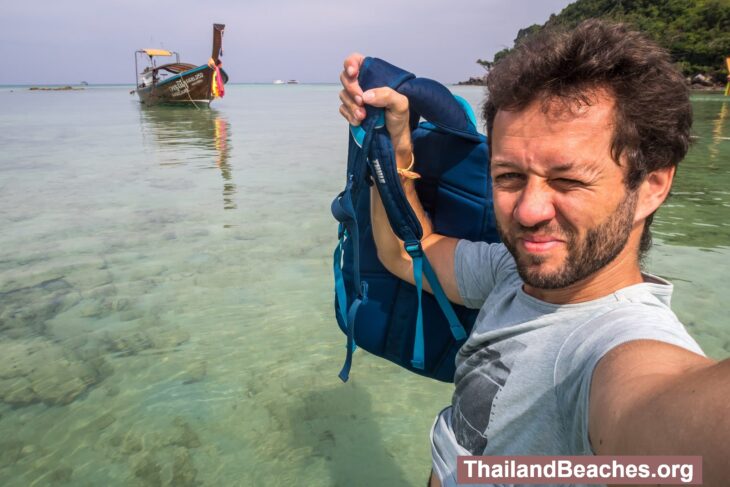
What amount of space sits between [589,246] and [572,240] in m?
0.04

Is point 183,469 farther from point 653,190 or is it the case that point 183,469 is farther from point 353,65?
point 653,190

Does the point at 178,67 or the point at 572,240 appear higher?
the point at 178,67

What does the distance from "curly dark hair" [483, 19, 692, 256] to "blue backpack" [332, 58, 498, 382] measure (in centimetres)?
47

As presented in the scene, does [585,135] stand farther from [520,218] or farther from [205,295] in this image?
[205,295]

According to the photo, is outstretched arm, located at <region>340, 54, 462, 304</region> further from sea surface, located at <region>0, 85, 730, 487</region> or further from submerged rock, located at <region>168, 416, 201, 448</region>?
submerged rock, located at <region>168, 416, 201, 448</region>

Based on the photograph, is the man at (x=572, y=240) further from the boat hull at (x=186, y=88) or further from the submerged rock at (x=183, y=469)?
the boat hull at (x=186, y=88)

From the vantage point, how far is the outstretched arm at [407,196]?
176 centimetres

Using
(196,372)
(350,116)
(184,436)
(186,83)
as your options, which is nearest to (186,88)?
(186,83)

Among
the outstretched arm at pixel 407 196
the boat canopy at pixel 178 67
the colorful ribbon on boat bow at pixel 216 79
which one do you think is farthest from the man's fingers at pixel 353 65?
the boat canopy at pixel 178 67

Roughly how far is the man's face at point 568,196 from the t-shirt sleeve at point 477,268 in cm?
34

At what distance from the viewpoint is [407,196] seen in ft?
6.29

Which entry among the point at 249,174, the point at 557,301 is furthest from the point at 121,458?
the point at 249,174

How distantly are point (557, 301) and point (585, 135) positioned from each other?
425 millimetres

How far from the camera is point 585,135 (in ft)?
4.16
